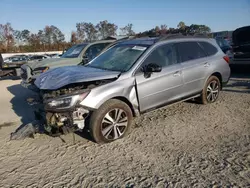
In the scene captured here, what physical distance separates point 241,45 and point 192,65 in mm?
6284

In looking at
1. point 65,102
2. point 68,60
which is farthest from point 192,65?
point 68,60

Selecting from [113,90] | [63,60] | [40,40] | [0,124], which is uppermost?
[40,40]

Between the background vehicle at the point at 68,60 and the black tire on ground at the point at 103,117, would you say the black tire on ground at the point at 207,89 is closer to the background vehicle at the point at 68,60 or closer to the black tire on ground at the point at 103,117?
the black tire on ground at the point at 103,117

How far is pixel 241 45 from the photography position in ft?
33.2

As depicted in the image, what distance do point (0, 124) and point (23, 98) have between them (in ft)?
8.09

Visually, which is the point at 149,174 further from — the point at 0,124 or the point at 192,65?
the point at 0,124

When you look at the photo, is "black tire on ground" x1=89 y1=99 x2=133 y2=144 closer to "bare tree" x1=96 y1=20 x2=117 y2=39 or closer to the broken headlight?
the broken headlight

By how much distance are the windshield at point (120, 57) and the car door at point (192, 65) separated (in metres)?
1.08

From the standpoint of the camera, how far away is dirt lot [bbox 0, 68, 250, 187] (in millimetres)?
2924

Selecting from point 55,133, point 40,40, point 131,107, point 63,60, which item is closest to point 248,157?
point 131,107

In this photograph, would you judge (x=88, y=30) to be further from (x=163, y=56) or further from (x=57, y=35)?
(x=163, y=56)

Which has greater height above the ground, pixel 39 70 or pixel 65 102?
pixel 39 70

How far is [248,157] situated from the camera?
3.35m

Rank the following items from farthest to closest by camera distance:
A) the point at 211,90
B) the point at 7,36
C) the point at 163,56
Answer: the point at 7,36
the point at 211,90
the point at 163,56
